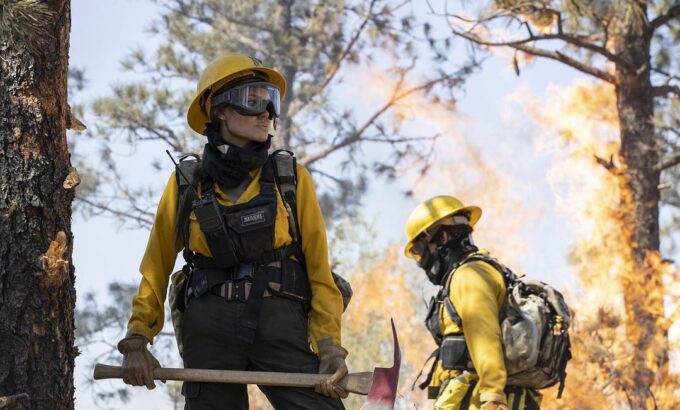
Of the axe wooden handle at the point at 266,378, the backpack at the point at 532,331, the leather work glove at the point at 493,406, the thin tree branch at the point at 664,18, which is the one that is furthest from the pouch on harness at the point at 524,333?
the thin tree branch at the point at 664,18

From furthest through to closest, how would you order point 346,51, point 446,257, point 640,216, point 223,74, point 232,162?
1. point 346,51
2. point 640,216
3. point 446,257
4. point 223,74
5. point 232,162

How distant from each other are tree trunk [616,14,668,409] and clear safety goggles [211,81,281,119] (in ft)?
27.9

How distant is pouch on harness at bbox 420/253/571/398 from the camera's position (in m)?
6.00

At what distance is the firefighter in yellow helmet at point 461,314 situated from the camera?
580 cm

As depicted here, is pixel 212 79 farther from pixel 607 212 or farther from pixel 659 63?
pixel 659 63

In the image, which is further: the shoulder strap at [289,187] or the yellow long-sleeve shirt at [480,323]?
the yellow long-sleeve shirt at [480,323]

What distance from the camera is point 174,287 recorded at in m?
4.65

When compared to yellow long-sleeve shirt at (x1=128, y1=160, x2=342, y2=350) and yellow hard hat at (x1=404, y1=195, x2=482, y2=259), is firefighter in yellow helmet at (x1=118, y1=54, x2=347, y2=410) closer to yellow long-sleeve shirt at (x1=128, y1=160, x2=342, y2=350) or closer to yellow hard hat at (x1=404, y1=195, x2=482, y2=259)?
yellow long-sleeve shirt at (x1=128, y1=160, x2=342, y2=350)

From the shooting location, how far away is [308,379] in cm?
426

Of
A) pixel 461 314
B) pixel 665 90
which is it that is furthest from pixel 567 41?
pixel 461 314

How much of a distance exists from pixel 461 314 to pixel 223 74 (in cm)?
211

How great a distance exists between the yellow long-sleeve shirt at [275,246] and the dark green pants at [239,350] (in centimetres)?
14

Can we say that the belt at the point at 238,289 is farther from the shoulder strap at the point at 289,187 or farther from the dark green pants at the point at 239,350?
the shoulder strap at the point at 289,187

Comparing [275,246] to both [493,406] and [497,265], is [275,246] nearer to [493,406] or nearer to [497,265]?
[493,406]
